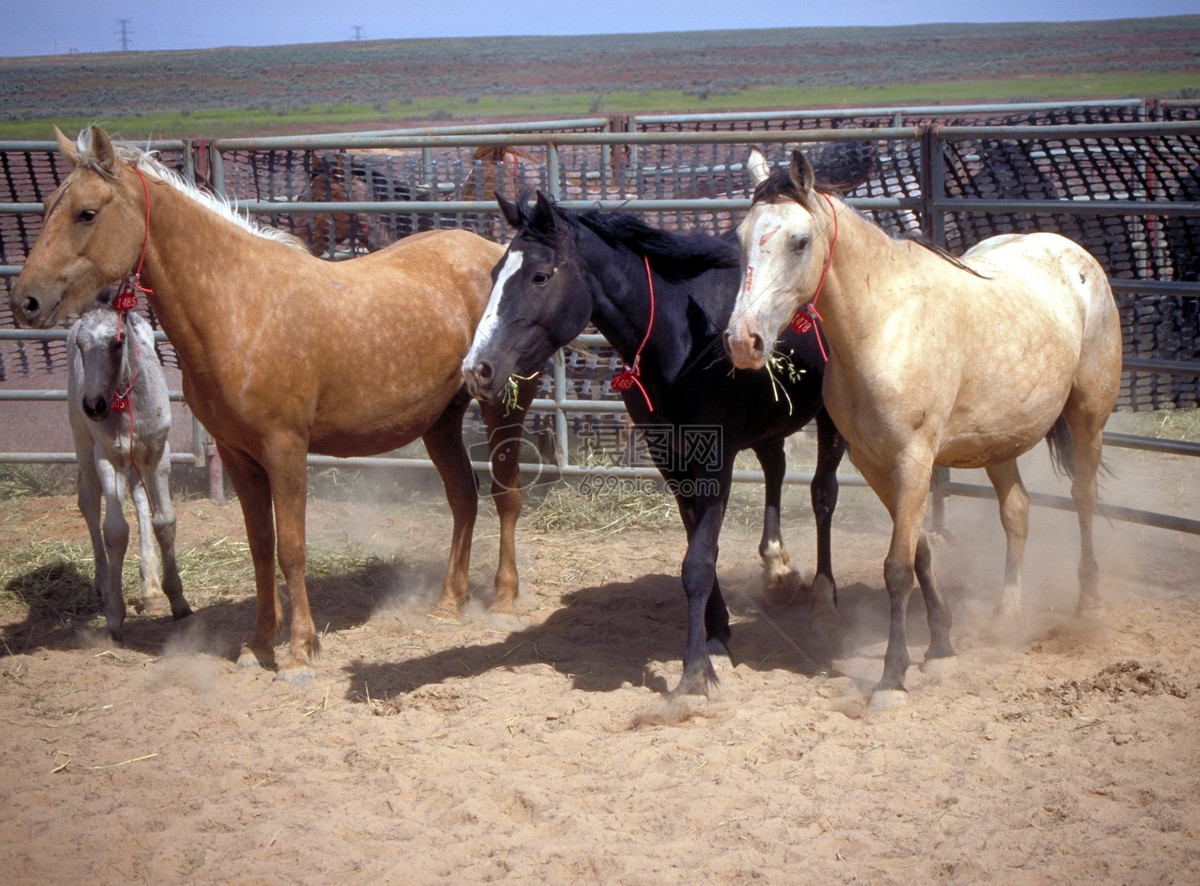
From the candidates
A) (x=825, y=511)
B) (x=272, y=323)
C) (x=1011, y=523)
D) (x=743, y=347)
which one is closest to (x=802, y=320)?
(x=743, y=347)

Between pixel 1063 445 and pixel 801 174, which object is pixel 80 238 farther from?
pixel 1063 445

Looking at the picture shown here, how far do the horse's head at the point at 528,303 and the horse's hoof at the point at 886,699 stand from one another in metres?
1.70

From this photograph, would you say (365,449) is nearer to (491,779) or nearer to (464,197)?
(491,779)

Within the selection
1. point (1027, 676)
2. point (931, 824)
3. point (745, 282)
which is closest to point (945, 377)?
point (745, 282)

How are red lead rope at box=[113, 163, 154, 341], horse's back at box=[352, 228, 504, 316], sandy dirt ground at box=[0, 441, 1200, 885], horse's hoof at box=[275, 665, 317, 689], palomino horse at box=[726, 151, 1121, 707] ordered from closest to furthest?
sandy dirt ground at box=[0, 441, 1200, 885], palomino horse at box=[726, 151, 1121, 707], red lead rope at box=[113, 163, 154, 341], horse's hoof at box=[275, 665, 317, 689], horse's back at box=[352, 228, 504, 316]

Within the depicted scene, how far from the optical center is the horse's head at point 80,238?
3.78 meters

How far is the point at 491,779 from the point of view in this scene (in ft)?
10.8

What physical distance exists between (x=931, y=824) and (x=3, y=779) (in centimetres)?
295

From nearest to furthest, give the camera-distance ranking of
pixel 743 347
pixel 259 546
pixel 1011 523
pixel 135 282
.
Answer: pixel 743 347, pixel 135 282, pixel 259 546, pixel 1011 523

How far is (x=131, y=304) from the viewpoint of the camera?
4117mm

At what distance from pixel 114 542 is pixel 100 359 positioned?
834 mm

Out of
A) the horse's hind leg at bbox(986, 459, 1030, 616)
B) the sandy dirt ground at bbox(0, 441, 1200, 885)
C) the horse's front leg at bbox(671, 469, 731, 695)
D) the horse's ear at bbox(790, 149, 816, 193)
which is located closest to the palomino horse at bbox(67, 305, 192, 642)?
the sandy dirt ground at bbox(0, 441, 1200, 885)

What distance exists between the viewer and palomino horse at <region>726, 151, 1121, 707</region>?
3.42 metres

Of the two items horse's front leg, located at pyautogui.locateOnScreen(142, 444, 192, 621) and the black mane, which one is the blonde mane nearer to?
horse's front leg, located at pyautogui.locateOnScreen(142, 444, 192, 621)
